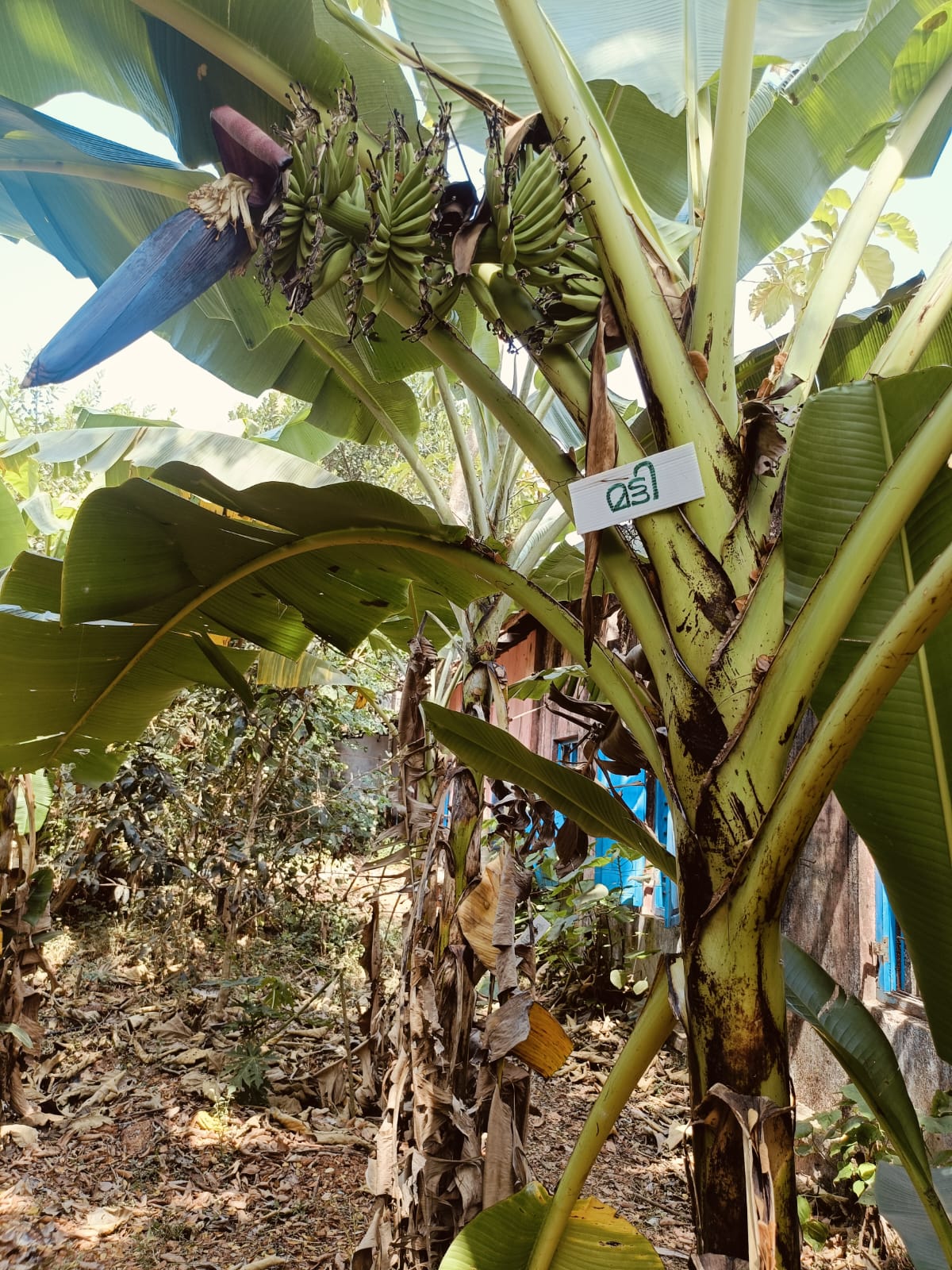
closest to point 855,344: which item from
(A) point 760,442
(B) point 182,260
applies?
(A) point 760,442

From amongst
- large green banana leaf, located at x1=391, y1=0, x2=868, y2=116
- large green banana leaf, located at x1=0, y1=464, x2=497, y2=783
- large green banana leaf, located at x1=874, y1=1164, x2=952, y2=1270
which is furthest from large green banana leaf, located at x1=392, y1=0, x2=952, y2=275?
large green banana leaf, located at x1=874, y1=1164, x2=952, y2=1270

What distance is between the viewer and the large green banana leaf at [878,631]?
3.36 feet

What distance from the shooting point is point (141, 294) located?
121 cm

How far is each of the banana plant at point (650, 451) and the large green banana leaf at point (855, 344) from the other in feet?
1.01

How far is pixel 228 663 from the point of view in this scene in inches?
78.2

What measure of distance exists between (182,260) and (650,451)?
914 mm

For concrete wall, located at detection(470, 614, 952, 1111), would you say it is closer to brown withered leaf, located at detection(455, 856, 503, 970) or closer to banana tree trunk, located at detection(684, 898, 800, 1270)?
brown withered leaf, located at detection(455, 856, 503, 970)

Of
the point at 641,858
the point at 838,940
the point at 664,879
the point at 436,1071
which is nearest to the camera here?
the point at 436,1071

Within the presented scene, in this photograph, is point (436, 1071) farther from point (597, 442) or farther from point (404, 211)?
point (404, 211)

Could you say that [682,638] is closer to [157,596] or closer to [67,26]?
[157,596]

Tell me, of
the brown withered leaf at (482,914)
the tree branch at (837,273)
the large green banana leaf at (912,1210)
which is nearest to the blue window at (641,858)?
the brown withered leaf at (482,914)

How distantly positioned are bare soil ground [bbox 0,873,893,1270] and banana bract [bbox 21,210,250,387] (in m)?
2.57

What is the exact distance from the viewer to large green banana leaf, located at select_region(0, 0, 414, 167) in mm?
1484

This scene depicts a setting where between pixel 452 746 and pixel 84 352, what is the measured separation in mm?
861
